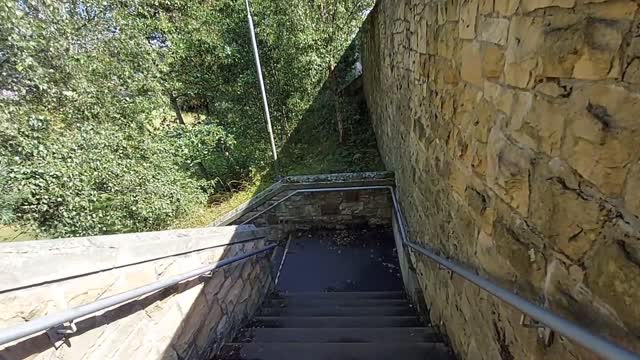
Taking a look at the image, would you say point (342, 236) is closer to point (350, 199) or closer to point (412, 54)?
point (350, 199)

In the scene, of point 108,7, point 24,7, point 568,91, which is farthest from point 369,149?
point 568,91

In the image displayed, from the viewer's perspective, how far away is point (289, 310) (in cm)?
341

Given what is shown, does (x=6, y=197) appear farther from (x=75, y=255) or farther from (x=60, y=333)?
(x=60, y=333)

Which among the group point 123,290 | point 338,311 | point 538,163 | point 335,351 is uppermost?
point 538,163

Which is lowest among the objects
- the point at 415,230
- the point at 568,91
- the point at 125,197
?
the point at 415,230

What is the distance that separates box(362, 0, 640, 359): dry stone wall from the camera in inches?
29.1

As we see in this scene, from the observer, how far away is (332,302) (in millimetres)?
3662

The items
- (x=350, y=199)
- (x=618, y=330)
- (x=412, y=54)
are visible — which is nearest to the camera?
(x=618, y=330)

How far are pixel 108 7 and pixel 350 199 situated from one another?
4.37 m

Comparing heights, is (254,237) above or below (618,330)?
below

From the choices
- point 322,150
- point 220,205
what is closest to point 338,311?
point 220,205

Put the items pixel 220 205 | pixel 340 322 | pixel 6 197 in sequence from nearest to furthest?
pixel 340 322, pixel 6 197, pixel 220 205

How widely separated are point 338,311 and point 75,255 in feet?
Result: 8.21

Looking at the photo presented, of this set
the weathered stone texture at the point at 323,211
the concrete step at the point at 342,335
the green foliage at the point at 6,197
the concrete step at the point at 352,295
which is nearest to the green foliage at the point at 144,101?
the green foliage at the point at 6,197
